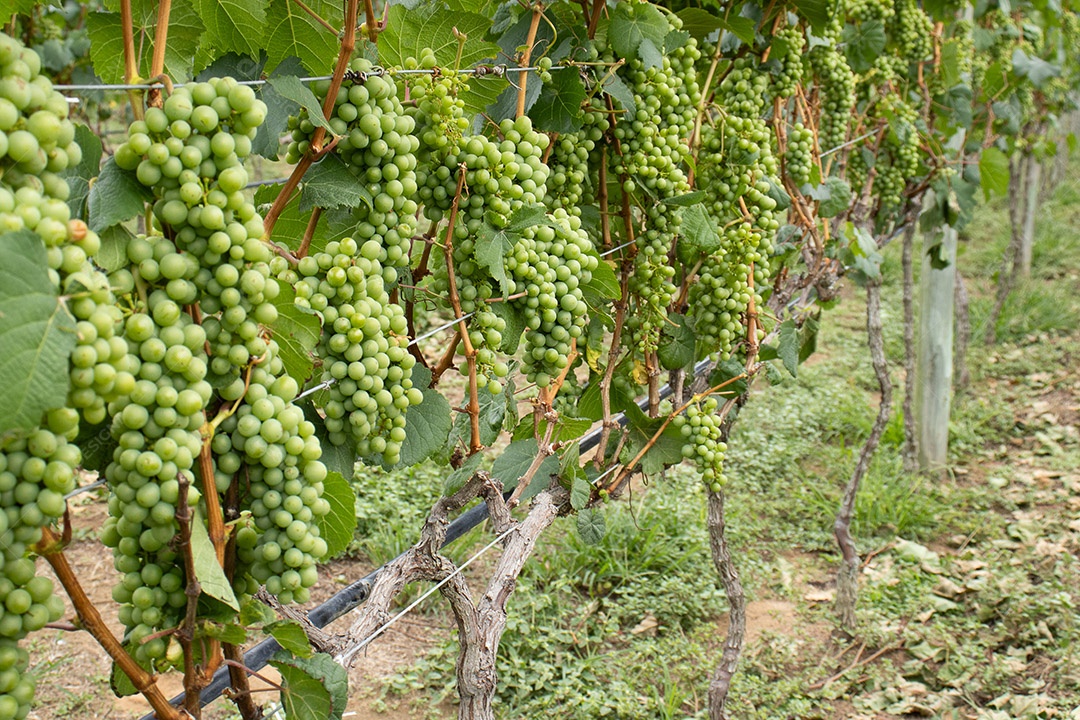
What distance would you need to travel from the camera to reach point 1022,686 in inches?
107

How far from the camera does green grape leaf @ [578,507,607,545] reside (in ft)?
5.71

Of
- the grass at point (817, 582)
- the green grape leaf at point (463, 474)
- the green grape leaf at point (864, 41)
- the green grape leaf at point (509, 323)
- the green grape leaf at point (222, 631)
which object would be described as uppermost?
the green grape leaf at point (864, 41)

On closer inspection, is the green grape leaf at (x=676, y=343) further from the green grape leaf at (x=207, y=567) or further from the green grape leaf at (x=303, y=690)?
the green grape leaf at (x=207, y=567)

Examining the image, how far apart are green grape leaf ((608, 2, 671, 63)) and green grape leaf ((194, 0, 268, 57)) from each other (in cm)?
66

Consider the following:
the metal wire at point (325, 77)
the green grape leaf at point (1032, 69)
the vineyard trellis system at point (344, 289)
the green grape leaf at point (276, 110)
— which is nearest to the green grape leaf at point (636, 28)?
the vineyard trellis system at point (344, 289)

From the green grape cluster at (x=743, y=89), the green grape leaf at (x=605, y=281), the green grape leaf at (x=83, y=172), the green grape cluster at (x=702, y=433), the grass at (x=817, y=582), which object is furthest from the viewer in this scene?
the grass at (x=817, y=582)

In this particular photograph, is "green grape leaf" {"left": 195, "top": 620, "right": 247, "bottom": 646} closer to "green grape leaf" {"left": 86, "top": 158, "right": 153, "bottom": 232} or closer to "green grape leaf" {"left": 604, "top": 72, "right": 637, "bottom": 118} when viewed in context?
"green grape leaf" {"left": 86, "top": 158, "right": 153, "bottom": 232}

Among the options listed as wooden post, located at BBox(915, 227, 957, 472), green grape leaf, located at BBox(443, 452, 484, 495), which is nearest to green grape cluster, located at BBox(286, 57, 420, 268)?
green grape leaf, located at BBox(443, 452, 484, 495)

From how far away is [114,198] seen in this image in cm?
76

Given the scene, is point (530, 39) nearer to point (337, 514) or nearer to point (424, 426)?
point (424, 426)

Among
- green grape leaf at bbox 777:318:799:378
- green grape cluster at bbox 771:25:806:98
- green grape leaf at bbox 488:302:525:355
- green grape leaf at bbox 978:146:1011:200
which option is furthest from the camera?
green grape leaf at bbox 978:146:1011:200

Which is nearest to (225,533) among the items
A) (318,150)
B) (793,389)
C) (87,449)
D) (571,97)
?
(87,449)

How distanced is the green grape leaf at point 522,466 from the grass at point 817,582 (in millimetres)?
503

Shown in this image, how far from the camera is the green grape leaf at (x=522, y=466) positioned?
153cm
